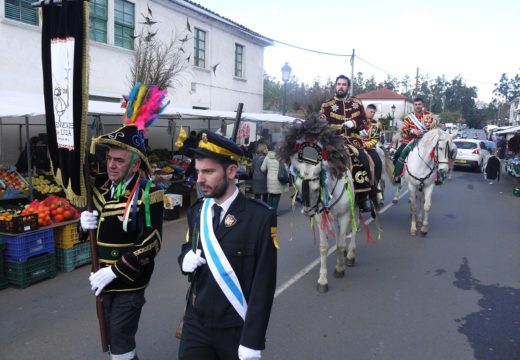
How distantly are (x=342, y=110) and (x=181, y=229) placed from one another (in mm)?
4846

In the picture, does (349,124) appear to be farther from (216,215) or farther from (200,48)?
(200,48)

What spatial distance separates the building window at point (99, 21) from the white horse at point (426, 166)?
1140 cm

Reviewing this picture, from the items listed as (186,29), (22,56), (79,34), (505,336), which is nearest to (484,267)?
(505,336)

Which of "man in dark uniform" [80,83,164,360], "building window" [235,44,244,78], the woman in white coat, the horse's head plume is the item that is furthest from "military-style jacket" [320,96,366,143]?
"building window" [235,44,244,78]

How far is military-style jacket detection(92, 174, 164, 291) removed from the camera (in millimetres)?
3160

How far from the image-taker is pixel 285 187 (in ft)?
36.3

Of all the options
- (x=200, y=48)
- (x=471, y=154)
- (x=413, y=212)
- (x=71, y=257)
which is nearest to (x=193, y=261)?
(x=71, y=257)

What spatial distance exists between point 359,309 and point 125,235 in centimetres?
332

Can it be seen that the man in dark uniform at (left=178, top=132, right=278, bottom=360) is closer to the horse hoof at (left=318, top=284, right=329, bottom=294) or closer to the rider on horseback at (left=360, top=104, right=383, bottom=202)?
the horse hoof at (left=318, top=284, right=329, bottom=294)

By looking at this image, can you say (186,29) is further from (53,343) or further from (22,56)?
(53,343)

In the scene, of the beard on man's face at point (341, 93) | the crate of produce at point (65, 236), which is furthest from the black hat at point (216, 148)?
the crate of produce at point (65, 236)

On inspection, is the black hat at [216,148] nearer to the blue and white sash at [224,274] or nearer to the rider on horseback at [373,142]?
the blue and white sash at [224,274]

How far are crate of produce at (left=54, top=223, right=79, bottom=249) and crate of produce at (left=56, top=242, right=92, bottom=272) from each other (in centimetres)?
8

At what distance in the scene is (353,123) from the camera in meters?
6.80
